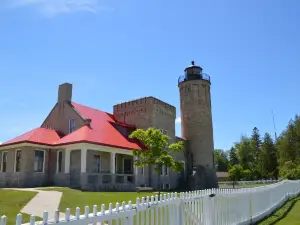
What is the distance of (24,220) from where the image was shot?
10023 millimetres

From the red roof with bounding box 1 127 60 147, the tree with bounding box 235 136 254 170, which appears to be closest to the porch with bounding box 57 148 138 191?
the red roof with bounding box 1 127 60 147

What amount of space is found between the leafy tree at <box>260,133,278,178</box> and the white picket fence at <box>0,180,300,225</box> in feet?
199

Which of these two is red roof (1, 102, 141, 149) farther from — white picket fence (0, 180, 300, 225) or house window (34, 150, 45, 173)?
white picket fence (0, 180, 300, 225)

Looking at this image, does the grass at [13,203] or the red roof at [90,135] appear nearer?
the grass at [13,203]

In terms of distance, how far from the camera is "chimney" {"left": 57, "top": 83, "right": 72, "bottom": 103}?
28.4 metres

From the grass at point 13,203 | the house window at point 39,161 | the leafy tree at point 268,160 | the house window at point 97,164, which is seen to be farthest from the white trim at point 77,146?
the leafy tree at point 268,160

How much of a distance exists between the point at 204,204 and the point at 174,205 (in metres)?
1.54

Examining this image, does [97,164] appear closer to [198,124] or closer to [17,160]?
[17,160]

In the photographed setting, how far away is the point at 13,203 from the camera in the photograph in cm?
1316

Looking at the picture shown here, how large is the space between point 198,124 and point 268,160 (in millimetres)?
41273

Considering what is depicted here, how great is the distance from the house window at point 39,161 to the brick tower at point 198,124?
18.8 m

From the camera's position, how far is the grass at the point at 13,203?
413 inches

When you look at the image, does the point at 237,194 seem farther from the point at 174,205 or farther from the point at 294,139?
the point at 294,139

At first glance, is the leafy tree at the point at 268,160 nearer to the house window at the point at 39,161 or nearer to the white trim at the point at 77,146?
the white trim at the point at 77,146
